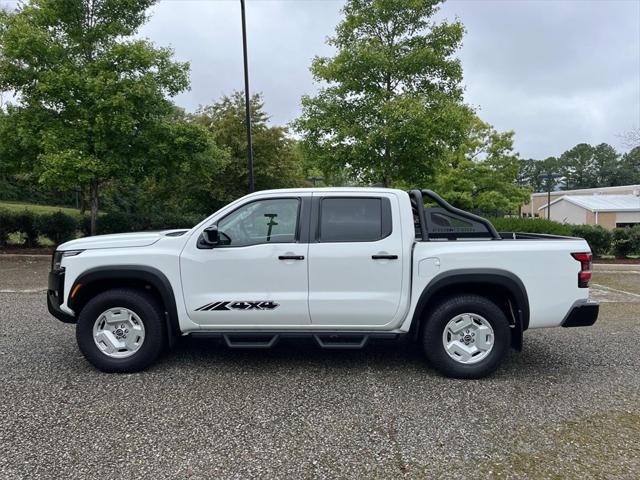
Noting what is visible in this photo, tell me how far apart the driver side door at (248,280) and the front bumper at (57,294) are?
1194mm

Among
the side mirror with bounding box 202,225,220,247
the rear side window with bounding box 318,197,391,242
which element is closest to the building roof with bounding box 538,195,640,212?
the rear side window with bounding box 318,197,391,242

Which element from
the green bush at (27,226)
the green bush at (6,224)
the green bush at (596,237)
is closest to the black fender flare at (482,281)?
the green bush at (596,237)

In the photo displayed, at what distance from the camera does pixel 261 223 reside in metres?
4.30

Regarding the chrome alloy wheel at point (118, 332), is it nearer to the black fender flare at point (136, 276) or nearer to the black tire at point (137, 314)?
the black tire at point (137, 314)

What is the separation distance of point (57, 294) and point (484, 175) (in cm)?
3077

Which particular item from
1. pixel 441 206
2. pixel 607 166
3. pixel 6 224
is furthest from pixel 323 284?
pixel 607 166

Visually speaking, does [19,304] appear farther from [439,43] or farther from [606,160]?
[606,160]

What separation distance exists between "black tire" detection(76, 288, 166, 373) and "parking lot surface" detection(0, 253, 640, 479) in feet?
0.46

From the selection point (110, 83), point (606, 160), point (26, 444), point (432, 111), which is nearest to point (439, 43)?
point (432, 111)

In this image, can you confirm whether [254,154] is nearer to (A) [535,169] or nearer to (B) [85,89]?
(B) [85,89]

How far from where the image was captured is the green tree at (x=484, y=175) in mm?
30078

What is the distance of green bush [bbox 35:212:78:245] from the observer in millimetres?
14156

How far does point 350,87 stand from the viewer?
486 inches

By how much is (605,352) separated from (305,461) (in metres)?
4.05
